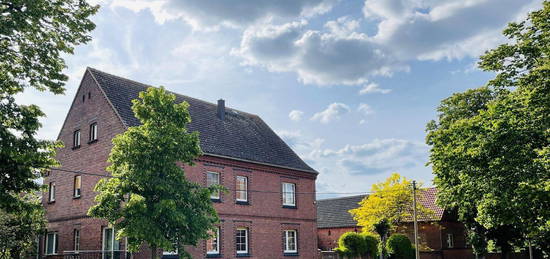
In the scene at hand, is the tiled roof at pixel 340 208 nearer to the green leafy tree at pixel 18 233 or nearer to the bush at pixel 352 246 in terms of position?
the bush at pixel 352 246

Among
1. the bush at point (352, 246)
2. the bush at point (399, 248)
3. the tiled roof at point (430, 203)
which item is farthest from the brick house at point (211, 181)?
the tiled roof at point (430, 203)

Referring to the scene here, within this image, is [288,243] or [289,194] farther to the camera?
[289,194]

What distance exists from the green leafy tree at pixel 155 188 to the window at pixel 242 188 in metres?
9.03

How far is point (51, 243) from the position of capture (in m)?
27.8

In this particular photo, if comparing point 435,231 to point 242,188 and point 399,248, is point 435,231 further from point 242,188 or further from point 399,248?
point 242,188

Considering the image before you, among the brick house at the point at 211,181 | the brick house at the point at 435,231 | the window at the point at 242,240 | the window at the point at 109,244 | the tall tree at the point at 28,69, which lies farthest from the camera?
the brick house at the point at 435,231

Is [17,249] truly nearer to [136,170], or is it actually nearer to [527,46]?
[136,170]

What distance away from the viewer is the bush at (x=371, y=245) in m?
34.5

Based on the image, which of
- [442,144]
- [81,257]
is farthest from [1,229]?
[442,144]

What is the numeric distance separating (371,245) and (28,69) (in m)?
25.6

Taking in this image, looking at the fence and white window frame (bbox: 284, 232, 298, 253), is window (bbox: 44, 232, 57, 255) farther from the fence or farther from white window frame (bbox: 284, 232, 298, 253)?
white window frame (bbox: 284, 232, 298, 253)

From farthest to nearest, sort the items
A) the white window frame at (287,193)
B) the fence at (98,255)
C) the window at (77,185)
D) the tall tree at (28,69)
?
the white window frame at (287,193), the window at (77,185), the fence at (98,255), the tall tree at (28,69)

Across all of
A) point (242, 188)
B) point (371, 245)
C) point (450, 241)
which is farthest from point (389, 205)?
point (242, 188)

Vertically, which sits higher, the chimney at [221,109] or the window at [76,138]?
the chimney at [221,109]
